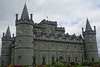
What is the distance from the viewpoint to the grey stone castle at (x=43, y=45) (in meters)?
33.8

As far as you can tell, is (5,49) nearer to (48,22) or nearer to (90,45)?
(48,22)

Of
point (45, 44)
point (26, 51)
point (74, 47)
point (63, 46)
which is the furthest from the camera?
point (74, 47)

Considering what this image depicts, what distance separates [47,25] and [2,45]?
16.7 metres

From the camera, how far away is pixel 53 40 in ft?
135

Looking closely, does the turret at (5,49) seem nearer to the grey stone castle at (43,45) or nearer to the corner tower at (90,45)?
the grey stone castle at (43,45)

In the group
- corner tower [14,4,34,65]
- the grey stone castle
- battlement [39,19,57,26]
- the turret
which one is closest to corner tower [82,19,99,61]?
the grey stone castle

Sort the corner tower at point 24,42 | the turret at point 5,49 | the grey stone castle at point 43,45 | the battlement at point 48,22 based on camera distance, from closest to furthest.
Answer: the corner tower at point 24,42
the grey stone castle at point 43,45
the turret at point 5,49
the battlement at point 48,22

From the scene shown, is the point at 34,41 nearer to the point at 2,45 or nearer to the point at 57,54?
the point at 57,54

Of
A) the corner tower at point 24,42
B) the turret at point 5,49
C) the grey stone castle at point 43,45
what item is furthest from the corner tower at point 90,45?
the turret at point 5,49

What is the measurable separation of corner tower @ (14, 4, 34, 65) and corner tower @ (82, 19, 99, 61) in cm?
2194

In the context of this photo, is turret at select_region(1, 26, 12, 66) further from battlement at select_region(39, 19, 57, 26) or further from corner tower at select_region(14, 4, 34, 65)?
battlement at select_region(39, 19, 57, 26)

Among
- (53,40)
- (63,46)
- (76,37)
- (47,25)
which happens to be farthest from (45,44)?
(76,37)

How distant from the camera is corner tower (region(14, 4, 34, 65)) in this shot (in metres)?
32.8

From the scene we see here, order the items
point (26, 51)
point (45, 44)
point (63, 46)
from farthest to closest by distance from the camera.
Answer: point (63, 46) < point (45, 44) < point (26, 51)
